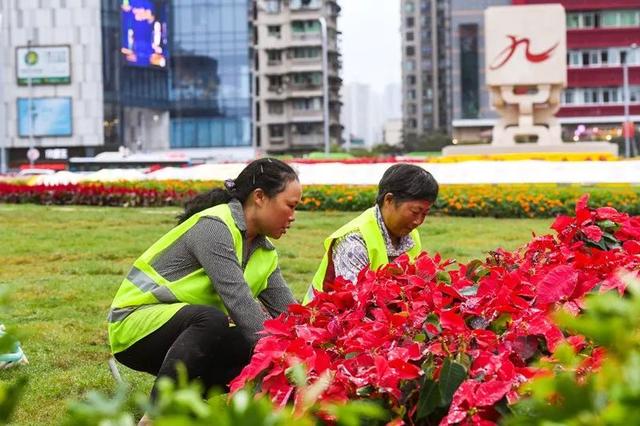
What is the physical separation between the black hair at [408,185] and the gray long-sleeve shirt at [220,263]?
0.62 meters

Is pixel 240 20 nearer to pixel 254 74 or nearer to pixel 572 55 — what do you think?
pixel 254 74

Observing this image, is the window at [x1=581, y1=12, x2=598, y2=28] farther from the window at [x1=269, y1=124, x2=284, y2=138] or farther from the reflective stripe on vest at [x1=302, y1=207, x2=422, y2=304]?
the reflective stripe on vest at [x1=302, y1=207, x2=422, y2=304]

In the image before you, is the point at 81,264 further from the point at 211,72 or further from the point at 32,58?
the point at 211,72

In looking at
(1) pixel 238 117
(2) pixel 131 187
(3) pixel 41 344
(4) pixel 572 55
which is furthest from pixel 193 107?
(3) pixel 41 344

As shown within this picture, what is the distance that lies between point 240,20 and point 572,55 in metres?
23.1

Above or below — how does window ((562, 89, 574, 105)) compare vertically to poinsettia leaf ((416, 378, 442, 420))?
above

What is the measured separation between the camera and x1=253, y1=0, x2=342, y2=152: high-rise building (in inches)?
2645

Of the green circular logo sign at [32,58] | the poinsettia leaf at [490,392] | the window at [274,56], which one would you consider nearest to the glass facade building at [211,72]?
the window at [274,56]

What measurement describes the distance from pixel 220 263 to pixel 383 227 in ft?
2.52

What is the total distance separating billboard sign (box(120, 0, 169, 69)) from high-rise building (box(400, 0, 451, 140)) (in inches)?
905

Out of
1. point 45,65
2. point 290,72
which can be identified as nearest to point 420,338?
point 45,65

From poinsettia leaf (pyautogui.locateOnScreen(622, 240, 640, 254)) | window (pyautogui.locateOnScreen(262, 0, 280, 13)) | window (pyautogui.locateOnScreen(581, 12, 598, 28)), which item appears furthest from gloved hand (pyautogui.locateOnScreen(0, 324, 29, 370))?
window (pyautogui.locateOnScreen(262, 0, 280, 13))

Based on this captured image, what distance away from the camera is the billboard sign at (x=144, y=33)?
6438 cm

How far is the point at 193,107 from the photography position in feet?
226
